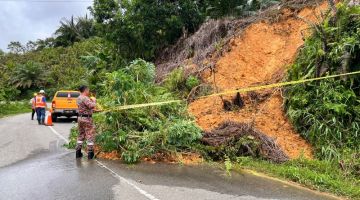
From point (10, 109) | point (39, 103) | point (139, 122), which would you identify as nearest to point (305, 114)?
point (139, 122)

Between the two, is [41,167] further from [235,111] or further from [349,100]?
[349,100]

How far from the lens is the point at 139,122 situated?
37.9ft

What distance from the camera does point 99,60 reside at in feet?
98.2

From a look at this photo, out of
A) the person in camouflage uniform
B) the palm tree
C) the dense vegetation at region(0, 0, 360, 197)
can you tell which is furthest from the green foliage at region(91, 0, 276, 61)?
the palm tree

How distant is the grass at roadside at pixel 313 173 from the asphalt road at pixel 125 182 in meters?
0.37

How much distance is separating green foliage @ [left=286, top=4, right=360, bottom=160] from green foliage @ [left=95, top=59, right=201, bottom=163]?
2.82 meters

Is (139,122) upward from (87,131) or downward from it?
upward

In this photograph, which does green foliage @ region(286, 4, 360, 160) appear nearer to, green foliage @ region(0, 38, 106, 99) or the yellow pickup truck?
the yellow pickup truck

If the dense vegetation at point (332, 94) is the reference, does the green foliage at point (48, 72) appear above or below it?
above

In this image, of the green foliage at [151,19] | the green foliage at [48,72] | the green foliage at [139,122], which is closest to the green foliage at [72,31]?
the green foliage at [48,72]

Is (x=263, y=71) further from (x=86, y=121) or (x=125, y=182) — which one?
(x=125, y=182)

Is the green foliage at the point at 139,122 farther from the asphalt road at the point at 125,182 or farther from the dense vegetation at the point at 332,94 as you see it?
the dense vegetation at the point at 332,94

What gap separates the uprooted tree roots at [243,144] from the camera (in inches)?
423

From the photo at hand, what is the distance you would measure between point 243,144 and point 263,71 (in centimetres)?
609
